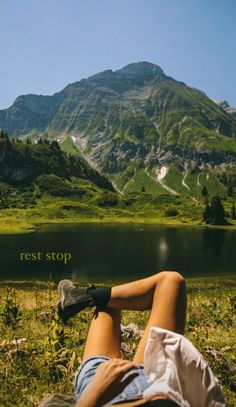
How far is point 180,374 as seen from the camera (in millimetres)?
4336

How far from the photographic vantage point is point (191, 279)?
60031 mm

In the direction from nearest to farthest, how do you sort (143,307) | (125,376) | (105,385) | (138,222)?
(105,385) < (125,376) < (143,307) < (138,222)

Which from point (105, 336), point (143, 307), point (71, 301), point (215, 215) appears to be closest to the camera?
point (105, 336)

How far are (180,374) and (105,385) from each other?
2.67ft

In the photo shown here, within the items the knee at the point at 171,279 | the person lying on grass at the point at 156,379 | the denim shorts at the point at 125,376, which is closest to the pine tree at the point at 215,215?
the knee at the point at 171,279

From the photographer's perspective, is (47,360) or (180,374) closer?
(180,374)

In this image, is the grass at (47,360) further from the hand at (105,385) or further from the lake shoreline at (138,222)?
the lake shoreline at (138,222)

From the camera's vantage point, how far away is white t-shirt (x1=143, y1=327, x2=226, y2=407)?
13.9ft

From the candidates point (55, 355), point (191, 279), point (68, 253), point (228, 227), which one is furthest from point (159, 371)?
point (228, 227)

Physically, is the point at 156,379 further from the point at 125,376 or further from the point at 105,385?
the point at 105,385

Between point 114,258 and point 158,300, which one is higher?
point 158,300

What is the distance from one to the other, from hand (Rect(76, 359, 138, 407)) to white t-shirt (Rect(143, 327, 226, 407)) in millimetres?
364

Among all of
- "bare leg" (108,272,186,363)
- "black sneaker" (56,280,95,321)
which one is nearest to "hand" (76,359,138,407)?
"bare leg" (108,272,186,363)

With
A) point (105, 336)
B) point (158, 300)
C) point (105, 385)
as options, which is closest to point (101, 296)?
point (105, 336)
